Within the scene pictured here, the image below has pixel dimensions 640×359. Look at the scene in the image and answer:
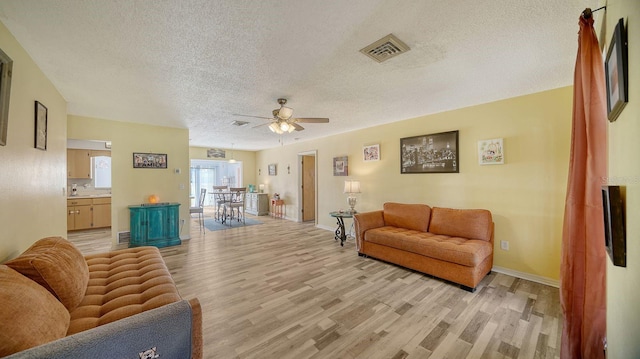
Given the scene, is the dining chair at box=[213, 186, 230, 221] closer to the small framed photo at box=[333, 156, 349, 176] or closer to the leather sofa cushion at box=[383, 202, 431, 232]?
the small framed photo at box=[333, 156, 349, 176]

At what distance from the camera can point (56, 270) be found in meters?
1.43

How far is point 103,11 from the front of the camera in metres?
1.53

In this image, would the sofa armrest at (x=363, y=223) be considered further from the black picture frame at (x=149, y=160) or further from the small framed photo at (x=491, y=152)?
the black picture frame at (x=149, y=160)

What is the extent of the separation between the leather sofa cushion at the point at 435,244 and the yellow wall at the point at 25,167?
12.3 feet

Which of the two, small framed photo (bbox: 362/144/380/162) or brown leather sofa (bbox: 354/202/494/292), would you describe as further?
small framed photo (bbox: 362/144/380/162)

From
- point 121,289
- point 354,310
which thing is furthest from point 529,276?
point 121,289

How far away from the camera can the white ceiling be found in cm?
153

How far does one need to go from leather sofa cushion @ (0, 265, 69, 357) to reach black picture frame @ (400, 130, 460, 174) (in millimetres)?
4260

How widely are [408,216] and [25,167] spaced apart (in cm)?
438

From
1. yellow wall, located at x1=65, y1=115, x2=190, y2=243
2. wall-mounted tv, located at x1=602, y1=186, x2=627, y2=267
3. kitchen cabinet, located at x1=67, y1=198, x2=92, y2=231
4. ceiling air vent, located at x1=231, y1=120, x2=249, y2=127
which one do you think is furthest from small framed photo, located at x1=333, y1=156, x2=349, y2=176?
kitchen cabinet, located at x1=67, y1=198, x2=92, y2=231

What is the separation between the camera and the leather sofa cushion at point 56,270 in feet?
4.43

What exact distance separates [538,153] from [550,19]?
6.10 ft

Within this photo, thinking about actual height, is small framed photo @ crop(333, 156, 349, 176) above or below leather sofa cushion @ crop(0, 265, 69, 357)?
above

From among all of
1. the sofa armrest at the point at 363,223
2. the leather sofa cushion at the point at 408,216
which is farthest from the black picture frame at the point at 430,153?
the sofa armrest at the point at 363,223
